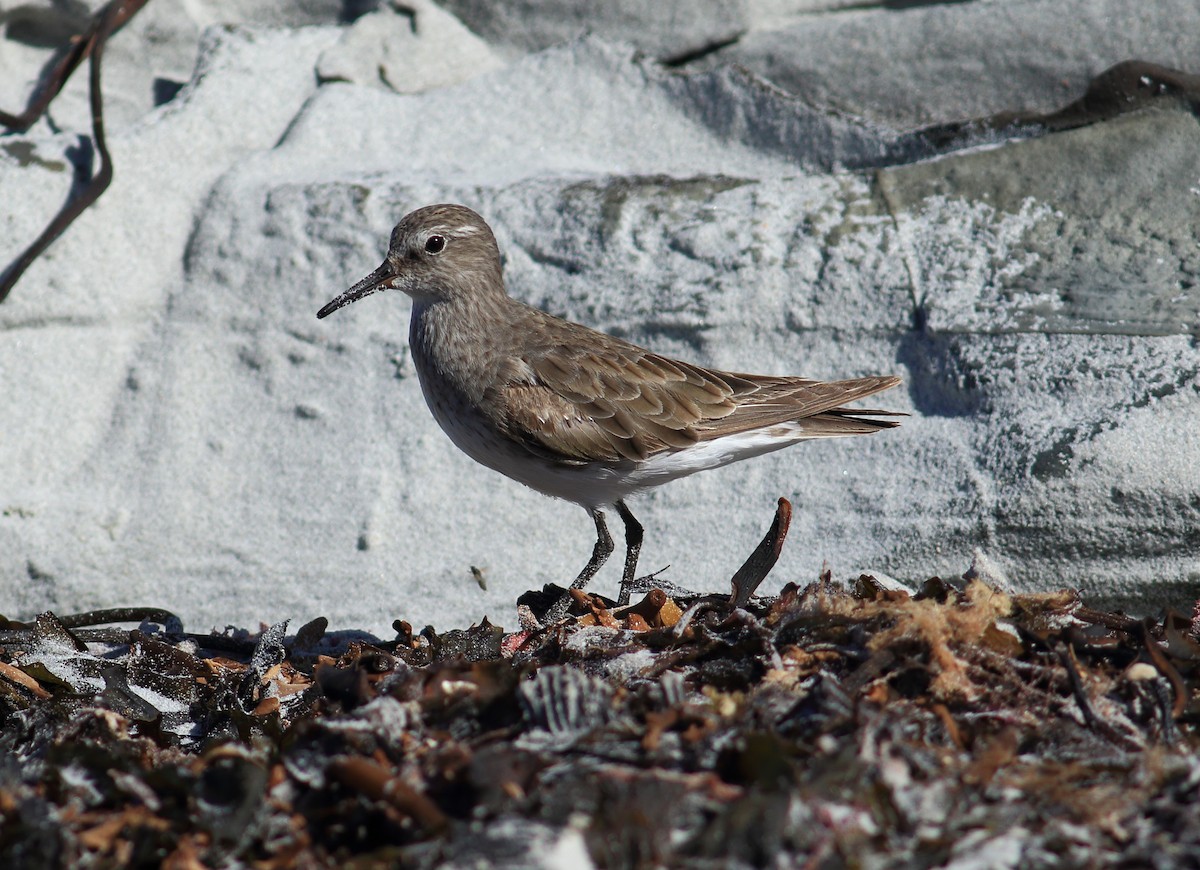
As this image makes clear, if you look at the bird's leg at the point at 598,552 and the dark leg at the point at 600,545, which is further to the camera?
the dark leg at the point at 600,545

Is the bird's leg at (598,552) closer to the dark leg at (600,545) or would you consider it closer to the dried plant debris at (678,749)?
the dark leg at (600,545)

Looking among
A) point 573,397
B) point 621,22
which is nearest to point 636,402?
point 573,397

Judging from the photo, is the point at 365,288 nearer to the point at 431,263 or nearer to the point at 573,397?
the point at 431,263

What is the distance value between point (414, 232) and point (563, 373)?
35.3 inches

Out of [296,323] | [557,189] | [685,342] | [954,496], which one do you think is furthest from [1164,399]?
[296,323]

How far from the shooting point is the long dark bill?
4926mm

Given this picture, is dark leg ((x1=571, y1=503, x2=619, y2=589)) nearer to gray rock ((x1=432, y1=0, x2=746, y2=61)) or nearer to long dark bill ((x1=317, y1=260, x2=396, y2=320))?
long dark bill ((x1=317, y1=260, x2=396, y2=320))

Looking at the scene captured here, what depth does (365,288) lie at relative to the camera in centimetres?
492

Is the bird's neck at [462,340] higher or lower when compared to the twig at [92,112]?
lower

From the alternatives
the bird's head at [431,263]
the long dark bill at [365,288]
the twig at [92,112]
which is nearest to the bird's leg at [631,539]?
the bird's head at [431,263]

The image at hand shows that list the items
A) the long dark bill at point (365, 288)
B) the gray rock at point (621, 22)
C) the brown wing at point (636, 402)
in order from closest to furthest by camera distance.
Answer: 1. the brown wing at point (636, 402)
2. the long dark bill at point (365, 288)
3. the gray rock at point (621, 22)

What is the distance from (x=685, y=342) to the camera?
5.62 meters

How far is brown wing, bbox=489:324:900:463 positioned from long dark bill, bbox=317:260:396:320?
720 mm

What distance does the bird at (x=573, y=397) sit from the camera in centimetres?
458
